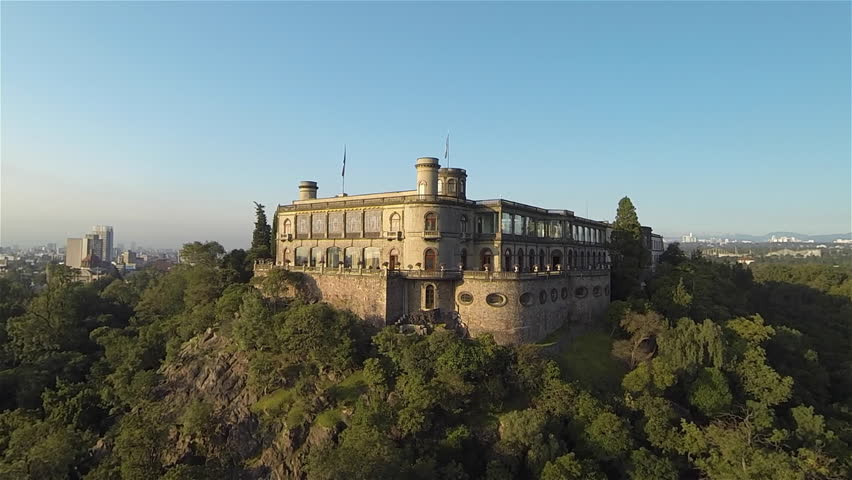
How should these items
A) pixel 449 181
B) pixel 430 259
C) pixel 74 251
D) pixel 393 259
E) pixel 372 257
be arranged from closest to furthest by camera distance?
1. pixel 430 259
2. pixel 393 259
3. pixel 449 181
4. pixel 372 257
5. pixel 74 251

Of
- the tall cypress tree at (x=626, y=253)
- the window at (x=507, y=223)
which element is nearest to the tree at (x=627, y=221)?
the tall cypress tree at (x=626, y=253)

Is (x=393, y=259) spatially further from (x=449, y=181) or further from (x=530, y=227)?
(x=530, y=227)

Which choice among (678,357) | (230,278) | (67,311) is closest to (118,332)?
(67,311)

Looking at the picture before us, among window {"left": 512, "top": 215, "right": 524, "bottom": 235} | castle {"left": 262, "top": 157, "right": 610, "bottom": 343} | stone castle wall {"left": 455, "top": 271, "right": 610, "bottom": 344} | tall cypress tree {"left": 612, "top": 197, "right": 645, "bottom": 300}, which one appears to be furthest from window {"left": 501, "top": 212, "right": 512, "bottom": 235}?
tall cypress tree {"left": 612, "top": 197, "right": 645, "bottom": 300}

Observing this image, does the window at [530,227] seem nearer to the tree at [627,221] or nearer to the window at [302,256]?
the tree at [627,221]

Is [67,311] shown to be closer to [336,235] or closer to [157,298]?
[157,298]

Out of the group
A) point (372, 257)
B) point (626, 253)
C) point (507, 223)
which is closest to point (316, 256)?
point (372, 257)
